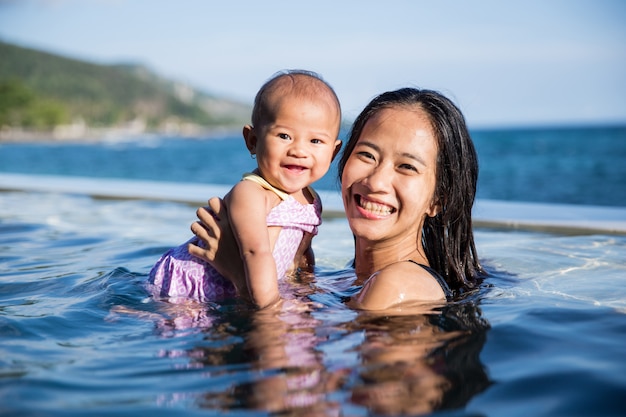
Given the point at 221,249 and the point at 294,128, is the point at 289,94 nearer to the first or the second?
the point at 294,128

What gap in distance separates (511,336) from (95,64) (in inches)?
6782

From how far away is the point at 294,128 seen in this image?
299cm

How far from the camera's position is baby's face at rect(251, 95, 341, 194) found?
300 centimetres

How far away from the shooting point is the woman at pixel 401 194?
2973 millimetres

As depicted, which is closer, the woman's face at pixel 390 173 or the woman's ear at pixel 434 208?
the woman's face at pixel 390 173

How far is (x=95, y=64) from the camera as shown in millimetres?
164000

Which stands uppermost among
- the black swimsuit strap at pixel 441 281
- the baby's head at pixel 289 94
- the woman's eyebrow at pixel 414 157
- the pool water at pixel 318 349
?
the baby's head at pixel 289 94

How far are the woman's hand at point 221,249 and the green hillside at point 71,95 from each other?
115 m

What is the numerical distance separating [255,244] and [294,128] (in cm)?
52

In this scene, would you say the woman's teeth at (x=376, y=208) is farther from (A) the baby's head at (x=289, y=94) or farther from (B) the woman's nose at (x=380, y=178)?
(A) the baby's head at (x=289, y=94)

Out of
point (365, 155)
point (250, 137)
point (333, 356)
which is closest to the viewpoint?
point (333, 356)

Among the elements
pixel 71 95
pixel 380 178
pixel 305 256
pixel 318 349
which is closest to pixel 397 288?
pixel 380 178

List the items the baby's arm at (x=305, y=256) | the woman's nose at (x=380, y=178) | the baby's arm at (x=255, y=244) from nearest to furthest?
the baby's arm at (x=255, y=244)
the woman's nose at (x=380, y=178)
the baby's arm at (x=305, y=256)

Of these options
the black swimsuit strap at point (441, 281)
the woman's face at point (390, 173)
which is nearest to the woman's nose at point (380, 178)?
the woman's face at point (390, 173)
